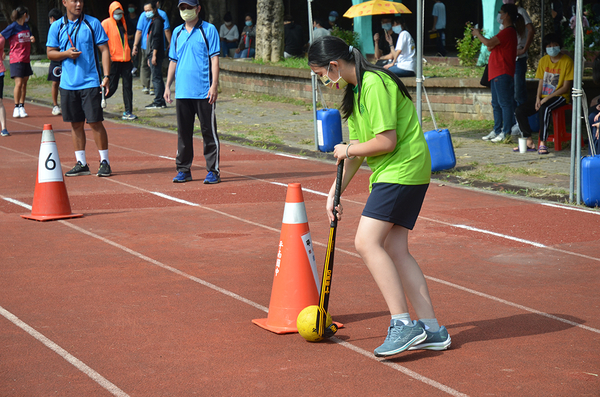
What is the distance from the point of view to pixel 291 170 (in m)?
11.1

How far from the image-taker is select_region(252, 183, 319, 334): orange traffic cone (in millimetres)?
4840

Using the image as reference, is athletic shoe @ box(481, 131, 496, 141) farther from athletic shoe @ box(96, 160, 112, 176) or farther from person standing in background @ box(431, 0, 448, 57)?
person standing in background @ box(431, 0, 448, 57)

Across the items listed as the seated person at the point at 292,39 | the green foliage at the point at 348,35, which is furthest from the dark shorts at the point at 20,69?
the seated person at the point at 292,39

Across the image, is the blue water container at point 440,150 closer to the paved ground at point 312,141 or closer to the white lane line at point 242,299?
the paved ground at point 312,141

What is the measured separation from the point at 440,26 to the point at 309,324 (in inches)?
837

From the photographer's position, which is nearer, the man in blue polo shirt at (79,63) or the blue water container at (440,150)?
the man in blue polo shirt at (79,63)

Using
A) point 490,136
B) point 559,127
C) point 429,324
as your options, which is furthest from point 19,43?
point 429,324

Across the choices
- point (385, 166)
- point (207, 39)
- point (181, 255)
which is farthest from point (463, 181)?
point (385, 166)

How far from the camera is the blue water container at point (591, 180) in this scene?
8.31 metres

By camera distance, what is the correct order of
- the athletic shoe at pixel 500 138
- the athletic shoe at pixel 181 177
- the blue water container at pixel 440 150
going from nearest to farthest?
the athletic shoe at pixel 181 177 → the blue water container at pixel 440 150 → the athletic shoe at pixel 500 138

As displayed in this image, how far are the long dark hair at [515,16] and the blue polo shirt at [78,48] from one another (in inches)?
242

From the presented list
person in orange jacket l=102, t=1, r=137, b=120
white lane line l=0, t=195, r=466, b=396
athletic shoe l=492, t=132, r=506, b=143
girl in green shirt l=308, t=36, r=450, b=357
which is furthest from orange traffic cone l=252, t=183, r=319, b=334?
person in orange jacket l=102, t=1, r=137, b=120

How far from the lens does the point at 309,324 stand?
4539 millimetres

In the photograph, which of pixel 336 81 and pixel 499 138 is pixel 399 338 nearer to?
pixel 336 81
